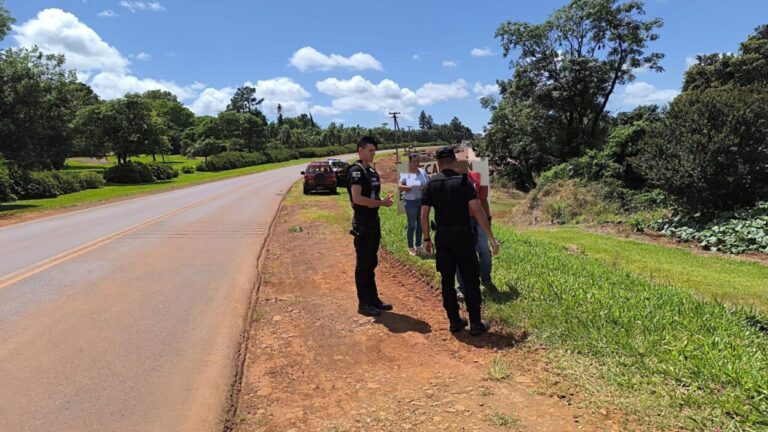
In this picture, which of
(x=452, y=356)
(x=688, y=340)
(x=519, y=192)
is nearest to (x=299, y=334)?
(x=452, y=356)

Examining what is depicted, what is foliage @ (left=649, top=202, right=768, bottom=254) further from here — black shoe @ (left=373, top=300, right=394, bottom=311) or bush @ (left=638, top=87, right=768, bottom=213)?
black shoe @ (left=373, top=300, right=394, bottom=311)

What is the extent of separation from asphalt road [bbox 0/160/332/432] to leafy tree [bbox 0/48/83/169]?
13928 mm

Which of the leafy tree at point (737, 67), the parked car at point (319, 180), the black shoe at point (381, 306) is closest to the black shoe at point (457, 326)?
the black shoe at point (381, 306)

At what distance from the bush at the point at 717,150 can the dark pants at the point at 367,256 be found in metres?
11.5

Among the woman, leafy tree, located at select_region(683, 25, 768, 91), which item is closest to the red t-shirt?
the woman

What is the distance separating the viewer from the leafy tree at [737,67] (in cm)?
3591

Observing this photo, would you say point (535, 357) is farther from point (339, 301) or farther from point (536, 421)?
point (339, 301)

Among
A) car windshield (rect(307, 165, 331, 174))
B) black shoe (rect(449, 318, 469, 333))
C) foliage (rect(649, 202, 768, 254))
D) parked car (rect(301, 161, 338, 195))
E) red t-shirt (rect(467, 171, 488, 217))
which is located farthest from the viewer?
car windshield (rect(307, 165, 331, 174))

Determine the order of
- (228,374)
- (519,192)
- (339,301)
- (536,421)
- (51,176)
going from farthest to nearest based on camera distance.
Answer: (519,192) → (51,176) → (339,301) → (228,374) → (536,421)

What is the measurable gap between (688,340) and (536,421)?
1.75 m

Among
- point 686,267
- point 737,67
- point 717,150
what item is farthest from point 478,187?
point 737,67

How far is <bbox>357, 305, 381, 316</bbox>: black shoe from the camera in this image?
5.95 meters

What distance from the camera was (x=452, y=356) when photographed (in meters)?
4.68

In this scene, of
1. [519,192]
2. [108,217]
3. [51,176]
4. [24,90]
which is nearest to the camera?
[108,217]
